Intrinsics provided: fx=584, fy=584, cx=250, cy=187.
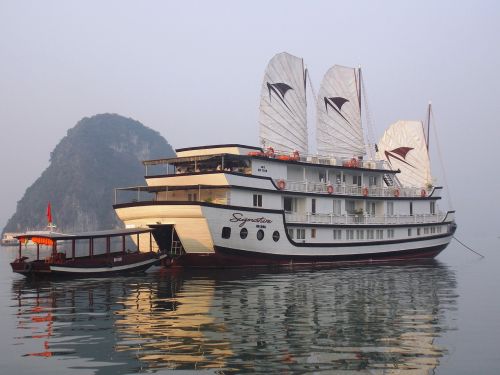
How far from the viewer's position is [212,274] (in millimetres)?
29031

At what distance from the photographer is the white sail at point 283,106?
3725 centimetres

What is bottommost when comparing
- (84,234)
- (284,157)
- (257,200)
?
(84,234)

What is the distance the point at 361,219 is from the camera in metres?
38.6

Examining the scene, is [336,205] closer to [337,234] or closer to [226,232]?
[337,234]

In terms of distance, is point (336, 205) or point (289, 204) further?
point (336, 205)

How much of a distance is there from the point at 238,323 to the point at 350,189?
2491 centimetres

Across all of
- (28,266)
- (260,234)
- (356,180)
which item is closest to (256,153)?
(260,234)

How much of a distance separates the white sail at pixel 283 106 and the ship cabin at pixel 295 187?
5.08 ft

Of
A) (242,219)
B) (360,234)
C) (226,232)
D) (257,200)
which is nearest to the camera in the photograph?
(226,232)

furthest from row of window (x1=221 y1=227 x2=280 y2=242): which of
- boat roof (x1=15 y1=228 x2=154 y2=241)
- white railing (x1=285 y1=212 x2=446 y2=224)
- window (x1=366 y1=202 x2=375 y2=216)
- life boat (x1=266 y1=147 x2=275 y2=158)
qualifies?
window (x1=366 y1=202 x2=375 y2=216)

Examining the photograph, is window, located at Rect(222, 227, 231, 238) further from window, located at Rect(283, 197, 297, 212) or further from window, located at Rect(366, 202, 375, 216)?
window, located at Rect(366, 202, 375, 216)

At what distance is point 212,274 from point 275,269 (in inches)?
189

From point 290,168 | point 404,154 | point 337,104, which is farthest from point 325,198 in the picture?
point 404,154

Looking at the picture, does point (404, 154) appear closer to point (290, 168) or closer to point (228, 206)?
point (290, 168)
